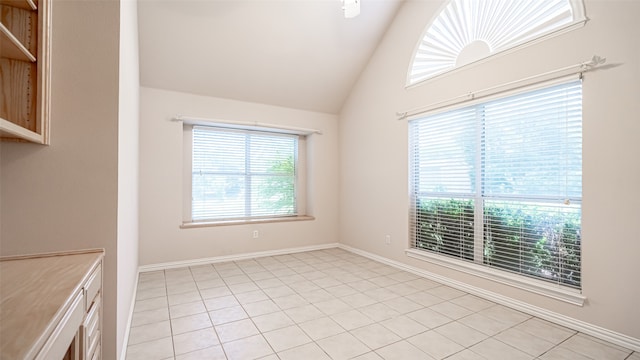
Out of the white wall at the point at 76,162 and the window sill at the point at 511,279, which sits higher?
the white wall at the point at 76,162

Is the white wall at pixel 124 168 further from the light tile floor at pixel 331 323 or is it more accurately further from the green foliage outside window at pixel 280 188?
the green foliage outside window at pixel 280 188

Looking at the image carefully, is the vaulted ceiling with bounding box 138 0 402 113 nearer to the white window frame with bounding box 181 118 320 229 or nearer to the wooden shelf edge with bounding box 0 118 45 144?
the white window frame with bounding box 181 118 320 229

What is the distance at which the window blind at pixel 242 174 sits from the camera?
4.45 metres

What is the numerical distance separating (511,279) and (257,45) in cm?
397

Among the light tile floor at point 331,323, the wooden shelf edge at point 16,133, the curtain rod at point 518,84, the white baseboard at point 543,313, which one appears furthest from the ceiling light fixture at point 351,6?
the white baseboard at point 543,313

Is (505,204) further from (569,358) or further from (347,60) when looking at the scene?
(347,60)

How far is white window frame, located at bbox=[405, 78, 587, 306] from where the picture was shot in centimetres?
242

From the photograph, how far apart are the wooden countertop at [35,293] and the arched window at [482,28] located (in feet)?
12.0

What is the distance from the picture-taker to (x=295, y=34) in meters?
3.86

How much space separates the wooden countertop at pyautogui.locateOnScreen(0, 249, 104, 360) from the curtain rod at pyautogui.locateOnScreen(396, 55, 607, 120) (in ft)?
11.3

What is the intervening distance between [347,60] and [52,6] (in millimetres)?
3593

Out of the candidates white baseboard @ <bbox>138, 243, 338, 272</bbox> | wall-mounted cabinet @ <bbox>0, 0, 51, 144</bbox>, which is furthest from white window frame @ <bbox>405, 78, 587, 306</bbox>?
wall-mounted cabinet @ <bbox>0, 0, 51, 144</bbox>

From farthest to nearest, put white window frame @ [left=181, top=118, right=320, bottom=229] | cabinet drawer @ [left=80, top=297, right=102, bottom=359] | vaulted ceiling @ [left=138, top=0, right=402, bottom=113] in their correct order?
white window frame @ [left=181, top=118, right=320, bottom=229]
vaulted ceiling @ [left=138, top=0, right=402, bottom=113]
cabinet drawer @ [left=80, top=297, right=102, bottom=359]

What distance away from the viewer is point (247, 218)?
477 centimetres
